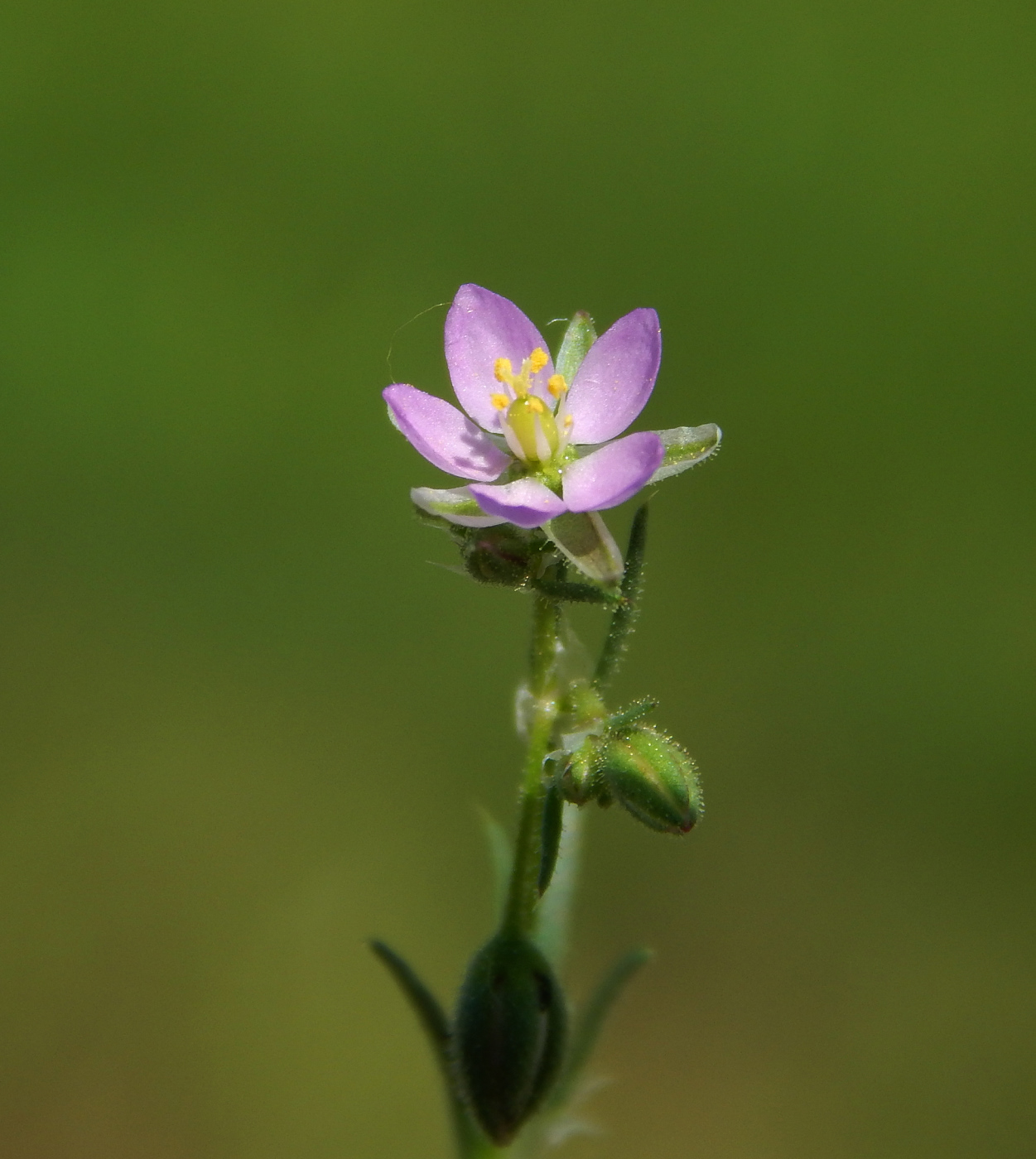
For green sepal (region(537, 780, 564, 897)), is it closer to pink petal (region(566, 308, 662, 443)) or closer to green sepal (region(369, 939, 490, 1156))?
green sepal (region(369, 939, 490, 1156))

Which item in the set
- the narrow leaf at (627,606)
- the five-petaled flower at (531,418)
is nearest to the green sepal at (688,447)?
the five-petaled flower at (531,418)

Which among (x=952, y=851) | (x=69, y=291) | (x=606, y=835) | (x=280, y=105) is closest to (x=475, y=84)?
(x=280, y=105)

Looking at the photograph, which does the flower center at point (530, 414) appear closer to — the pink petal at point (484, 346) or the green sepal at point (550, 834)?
the pink petal at point (484, 346)

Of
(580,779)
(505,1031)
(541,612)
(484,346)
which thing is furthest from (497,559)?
(505,1031)

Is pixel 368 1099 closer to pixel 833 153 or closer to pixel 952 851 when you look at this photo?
pixel 952 851

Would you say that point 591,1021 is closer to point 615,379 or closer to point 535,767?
point 535,767

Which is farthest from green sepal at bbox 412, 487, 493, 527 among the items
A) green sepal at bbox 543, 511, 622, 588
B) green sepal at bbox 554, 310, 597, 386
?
green sepal at bbox 554, 310, 597, 386
